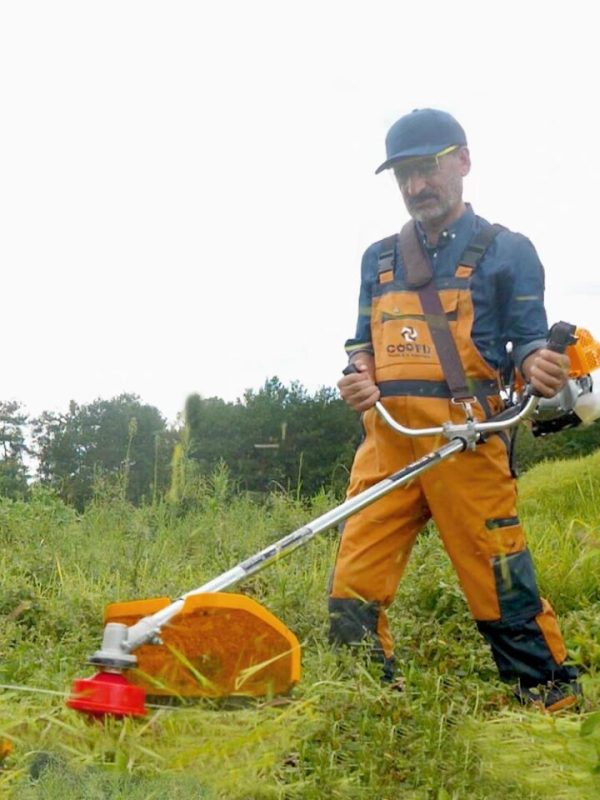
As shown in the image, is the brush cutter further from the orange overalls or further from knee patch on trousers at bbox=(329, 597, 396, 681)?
knee patch on trousers at bbox=(329, 597, 396, 681)

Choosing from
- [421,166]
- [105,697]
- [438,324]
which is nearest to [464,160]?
[421,166]

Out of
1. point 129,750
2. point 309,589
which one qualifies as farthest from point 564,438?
point 129,750

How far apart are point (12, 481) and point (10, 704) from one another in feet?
19.5

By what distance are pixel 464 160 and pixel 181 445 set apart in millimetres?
2858

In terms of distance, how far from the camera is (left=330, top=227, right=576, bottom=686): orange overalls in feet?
13.7

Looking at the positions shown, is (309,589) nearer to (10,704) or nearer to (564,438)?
(10,704)

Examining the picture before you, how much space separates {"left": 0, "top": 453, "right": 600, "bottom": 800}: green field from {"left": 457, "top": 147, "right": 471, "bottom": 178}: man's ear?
4.88ft

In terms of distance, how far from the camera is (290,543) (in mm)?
3812

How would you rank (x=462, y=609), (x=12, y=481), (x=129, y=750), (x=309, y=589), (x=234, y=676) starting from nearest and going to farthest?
(x=129, y=750)
(x=234, y=676)
(x=462, y=609)
(x=309, y=589)
(x=12, y=481)

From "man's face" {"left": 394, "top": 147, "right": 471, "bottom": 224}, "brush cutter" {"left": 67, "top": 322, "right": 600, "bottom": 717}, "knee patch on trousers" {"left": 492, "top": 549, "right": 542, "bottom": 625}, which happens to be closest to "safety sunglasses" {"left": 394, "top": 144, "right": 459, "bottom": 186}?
"man's face" {"left": 394, "top": 147, "right": 471, "bottom": 224}

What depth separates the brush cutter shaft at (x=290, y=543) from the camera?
336 cm

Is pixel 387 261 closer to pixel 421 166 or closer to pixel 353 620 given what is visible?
pixel 421 166

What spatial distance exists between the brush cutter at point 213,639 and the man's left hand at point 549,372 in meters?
0.04

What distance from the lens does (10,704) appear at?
365 centimetres
